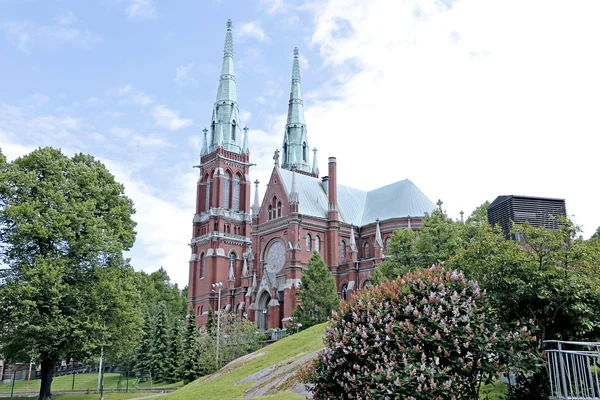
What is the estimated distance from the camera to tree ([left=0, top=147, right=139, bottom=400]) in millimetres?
Result: 28531

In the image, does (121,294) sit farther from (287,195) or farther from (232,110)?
(232,110)

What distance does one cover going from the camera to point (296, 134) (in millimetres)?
85375

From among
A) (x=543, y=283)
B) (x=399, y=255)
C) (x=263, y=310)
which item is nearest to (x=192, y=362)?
(x=263, y=310)

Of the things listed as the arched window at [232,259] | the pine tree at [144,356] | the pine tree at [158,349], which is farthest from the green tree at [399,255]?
the arched window at [232,259]

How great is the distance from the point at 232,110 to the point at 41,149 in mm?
54270

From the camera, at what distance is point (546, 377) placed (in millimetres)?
12336

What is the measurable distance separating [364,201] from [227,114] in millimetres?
24855

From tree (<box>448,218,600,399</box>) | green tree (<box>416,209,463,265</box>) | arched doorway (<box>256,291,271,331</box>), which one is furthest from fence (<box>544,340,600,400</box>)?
arched doorway (<box>256,291,271,331</box>)

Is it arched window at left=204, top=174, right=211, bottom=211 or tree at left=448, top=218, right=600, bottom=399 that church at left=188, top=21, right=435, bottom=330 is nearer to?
arched window at left=204, top=174, right=211, bottom=211

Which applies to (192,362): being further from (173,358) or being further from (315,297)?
(315,297)

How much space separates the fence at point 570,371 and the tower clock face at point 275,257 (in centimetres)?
5230

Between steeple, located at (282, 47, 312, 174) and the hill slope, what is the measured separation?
5280 cm

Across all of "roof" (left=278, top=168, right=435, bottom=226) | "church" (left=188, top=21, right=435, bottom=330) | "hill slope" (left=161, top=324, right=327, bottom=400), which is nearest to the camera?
"hill slope" (left=161, top=324, right=327, bottom=400)

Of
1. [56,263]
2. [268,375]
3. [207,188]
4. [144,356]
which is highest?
[207,188]
